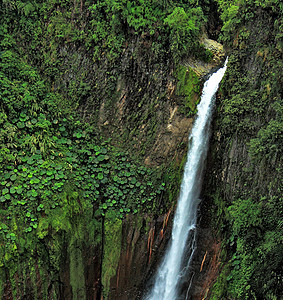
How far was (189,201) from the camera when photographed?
7.46 metres

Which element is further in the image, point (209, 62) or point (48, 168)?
point (209, 62)

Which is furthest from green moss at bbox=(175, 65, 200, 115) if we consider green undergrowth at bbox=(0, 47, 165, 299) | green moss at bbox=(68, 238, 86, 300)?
green moss at bbox=(68, 238, 86, 300)

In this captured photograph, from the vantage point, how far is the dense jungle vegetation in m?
5.92

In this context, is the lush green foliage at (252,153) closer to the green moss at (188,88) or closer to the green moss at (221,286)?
the green moss at (221,286)

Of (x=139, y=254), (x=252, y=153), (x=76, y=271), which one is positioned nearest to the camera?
(x=252, y=153)

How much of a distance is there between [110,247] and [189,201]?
2.35 meters

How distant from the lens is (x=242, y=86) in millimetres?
6500

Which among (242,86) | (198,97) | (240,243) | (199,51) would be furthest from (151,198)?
(199,51)

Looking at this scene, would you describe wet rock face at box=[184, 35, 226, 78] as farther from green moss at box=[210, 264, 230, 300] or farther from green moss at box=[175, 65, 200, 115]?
green moss at box=[210, 264, 230, 300]

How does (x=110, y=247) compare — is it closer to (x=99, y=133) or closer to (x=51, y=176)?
(x=51, y=176)

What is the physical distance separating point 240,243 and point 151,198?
2.43m

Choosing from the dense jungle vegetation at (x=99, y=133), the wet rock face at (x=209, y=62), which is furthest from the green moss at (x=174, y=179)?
the wet rock face at (x=209, y=62)

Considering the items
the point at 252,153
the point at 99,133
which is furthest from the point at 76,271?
the point at 252,153

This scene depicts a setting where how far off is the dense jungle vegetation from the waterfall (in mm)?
401
